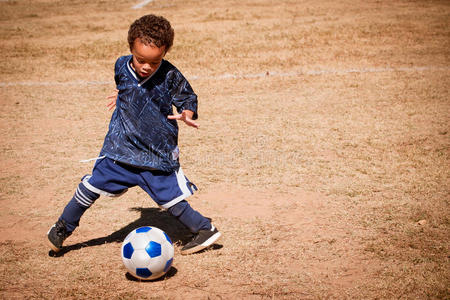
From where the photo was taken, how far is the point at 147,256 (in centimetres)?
342

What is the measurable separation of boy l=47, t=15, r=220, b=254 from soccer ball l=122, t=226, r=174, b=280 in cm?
34

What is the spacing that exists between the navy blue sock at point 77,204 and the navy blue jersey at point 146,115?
0.33 m

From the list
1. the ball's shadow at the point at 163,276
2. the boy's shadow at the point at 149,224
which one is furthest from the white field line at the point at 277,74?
the ball's shadow at the point at 163,276

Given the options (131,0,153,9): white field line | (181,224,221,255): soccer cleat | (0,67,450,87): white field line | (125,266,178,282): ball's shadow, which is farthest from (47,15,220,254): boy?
(131,0,153,9): white field line

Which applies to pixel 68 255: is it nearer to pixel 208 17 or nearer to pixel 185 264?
pixel 185 264

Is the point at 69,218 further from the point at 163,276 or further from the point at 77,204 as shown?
the point at 163,276

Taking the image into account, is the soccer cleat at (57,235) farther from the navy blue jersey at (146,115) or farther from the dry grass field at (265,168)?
the navy blue jersey at (146,115)

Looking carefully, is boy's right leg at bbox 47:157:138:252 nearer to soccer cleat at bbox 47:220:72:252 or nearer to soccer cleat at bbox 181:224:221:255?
soccer cleat at bbox 47:220:72:252

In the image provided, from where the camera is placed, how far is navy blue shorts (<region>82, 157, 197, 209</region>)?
369cm

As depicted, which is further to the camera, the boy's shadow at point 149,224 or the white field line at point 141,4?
the white field line at point 141,4

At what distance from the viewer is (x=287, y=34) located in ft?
45.2

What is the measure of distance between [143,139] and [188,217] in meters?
0.73

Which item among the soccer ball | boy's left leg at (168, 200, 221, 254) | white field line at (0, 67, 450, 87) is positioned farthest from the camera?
white field line at (0, 67, 450, 87)

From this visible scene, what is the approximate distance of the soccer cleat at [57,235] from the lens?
375 cm
